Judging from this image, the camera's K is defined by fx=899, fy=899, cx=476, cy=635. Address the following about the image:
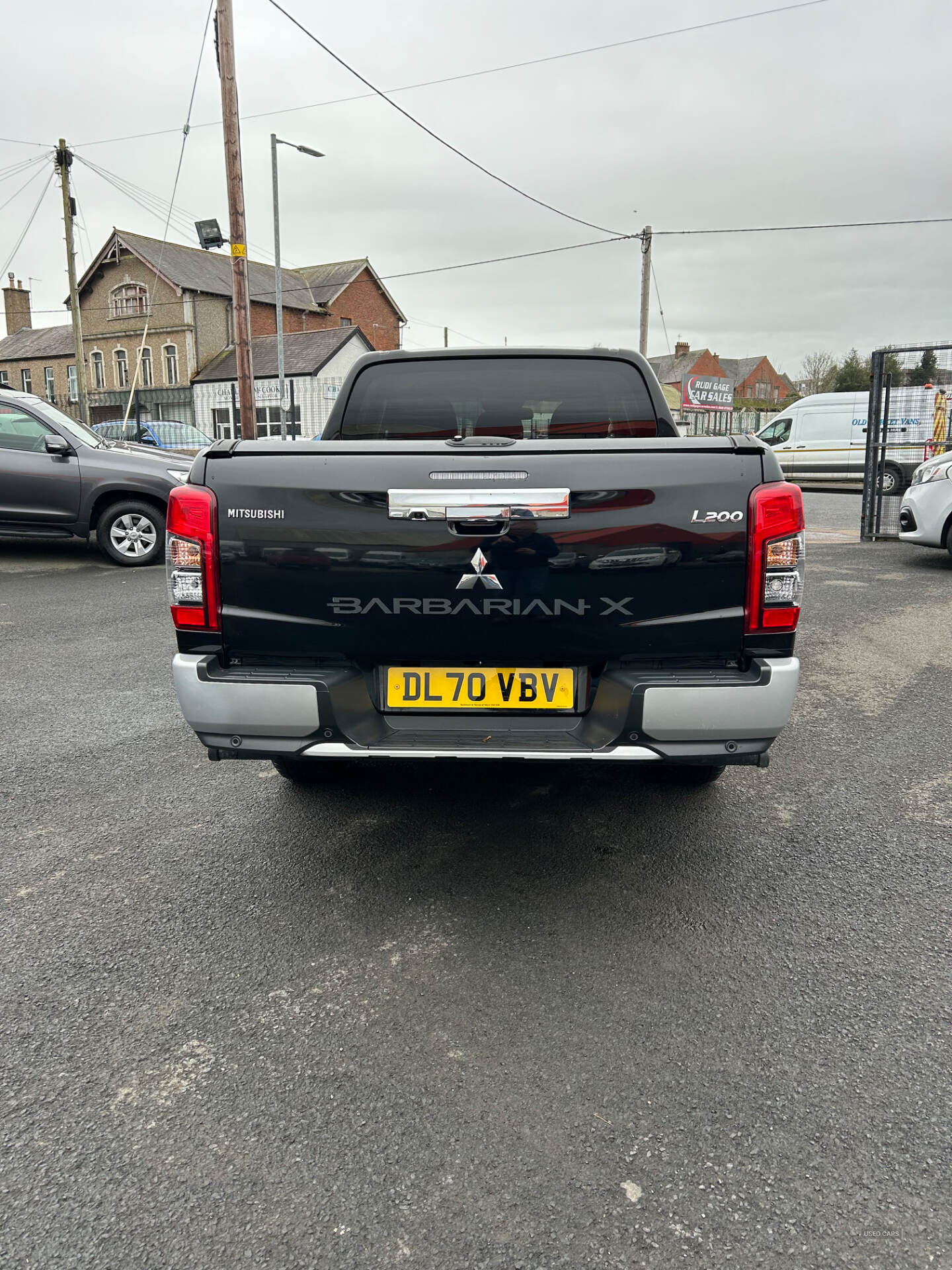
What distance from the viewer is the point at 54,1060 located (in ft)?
7.03

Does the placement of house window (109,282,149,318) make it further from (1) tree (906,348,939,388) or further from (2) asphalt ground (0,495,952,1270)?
(2) asphalt ground (0,495,952,1270)

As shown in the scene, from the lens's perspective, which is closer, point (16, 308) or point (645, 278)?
point (645, 278)

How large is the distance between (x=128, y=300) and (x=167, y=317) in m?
3.64

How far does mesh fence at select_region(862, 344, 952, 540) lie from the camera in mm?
11781

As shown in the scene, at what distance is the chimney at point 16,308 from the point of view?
2402 inches

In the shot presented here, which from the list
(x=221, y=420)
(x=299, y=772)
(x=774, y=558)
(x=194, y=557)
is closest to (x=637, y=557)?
(x=774, y=558)

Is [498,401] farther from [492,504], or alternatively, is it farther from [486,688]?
[486,688]

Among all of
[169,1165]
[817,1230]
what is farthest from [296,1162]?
[817,1230]

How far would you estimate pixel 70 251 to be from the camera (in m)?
28.7

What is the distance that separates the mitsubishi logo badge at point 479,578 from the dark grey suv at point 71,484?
7.63 metres

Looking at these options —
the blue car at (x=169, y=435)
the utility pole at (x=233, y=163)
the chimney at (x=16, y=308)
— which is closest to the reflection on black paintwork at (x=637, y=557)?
the utility pole at (x=233, y=163)

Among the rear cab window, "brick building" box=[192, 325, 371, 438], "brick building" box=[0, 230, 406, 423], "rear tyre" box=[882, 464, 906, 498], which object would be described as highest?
"brick building" box=[0, 230, 406, 423]

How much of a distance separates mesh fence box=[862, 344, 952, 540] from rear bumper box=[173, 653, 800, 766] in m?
9.68

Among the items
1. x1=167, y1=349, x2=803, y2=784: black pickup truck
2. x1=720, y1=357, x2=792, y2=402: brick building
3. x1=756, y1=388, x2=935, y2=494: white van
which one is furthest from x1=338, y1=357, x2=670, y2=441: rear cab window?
x1=720, y1=357, x2=792, y2=402: brick building
